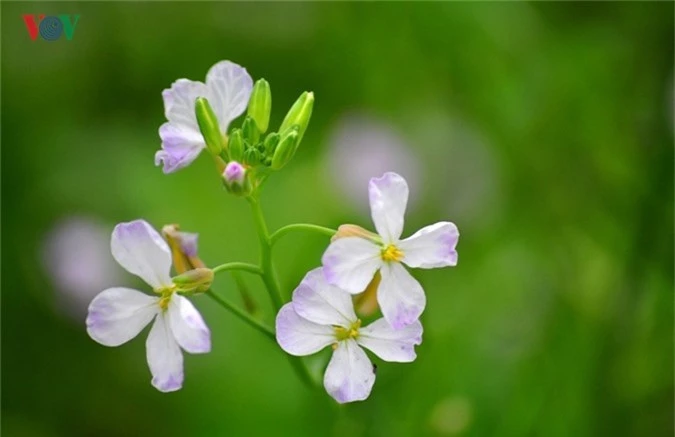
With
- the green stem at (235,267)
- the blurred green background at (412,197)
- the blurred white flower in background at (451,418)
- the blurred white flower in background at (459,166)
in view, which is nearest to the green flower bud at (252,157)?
the green stem at (235,267)

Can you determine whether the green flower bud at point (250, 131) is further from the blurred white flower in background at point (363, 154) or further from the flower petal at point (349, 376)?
the blurred white flower in background at point (363, 154)

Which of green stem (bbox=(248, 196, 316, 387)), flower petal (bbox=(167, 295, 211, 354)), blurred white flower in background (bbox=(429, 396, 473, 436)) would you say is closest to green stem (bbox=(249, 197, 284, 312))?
green stem (bbox=(248, 196, 316, 387))

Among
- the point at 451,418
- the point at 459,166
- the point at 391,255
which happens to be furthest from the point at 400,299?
the point at 459,166

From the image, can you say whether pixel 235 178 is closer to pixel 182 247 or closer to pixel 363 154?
pixel 182 247

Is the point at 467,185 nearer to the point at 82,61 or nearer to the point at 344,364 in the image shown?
the point at 82,61

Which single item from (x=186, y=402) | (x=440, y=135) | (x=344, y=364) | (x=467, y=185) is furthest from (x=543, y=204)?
(x=344, y=364)

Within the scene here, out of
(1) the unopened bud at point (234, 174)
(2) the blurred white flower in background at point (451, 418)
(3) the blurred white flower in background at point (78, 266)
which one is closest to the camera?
(1) the unopened bud at point (234, 174)

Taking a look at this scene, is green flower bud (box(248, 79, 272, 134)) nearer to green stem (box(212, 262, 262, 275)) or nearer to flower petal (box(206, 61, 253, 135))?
flower petal (box(206, 61, 253, 135))
